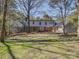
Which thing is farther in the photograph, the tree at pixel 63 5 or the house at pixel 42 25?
the house at pixel 42 25

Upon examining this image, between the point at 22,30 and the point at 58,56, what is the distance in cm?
4366

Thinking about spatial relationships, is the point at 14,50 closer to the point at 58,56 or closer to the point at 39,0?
the point at 58,56

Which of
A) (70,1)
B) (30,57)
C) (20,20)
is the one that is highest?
(70,1)

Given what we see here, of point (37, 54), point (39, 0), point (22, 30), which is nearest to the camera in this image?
point (37, 54)

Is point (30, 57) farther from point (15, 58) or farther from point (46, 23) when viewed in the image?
point (46, 23)

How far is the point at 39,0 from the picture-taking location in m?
48.6

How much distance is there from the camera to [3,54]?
33.9ft

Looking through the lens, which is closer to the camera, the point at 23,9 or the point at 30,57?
the point at 30,57

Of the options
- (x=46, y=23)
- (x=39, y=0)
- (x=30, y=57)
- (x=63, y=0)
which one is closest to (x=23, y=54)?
(x=30, y=57)

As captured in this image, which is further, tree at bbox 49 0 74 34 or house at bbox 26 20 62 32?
house at bbox 26 20 62 32

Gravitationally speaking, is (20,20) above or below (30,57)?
above

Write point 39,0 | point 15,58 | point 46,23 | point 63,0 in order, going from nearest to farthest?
point 15,58 → point 63,0 → point 39,0 → point 46,23

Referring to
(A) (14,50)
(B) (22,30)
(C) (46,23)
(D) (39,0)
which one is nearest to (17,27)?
(B) (22,30)

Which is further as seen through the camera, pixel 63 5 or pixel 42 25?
pixel 42 25
